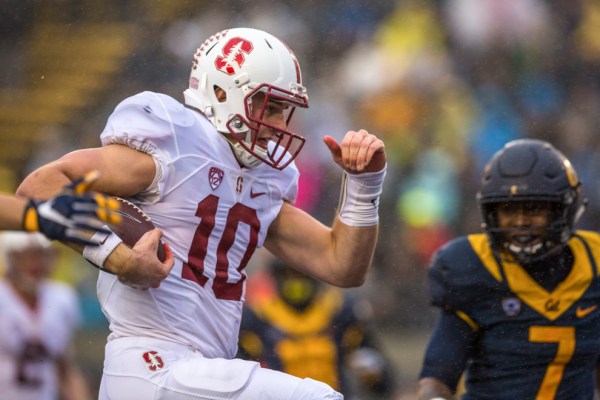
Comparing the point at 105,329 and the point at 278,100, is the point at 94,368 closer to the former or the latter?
the point at 105,329

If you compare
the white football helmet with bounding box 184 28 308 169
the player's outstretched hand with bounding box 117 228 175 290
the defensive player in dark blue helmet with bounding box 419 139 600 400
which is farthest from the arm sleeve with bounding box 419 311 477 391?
the player's outstretched hand with bounding box 117 228 175 290

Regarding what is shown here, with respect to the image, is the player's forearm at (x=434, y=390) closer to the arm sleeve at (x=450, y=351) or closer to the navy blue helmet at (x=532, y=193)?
the arm sleeve at (x=450, y=351)

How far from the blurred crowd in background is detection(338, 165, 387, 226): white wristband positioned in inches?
209

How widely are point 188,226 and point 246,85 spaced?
1.65ft

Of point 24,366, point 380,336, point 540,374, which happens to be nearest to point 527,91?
point 380,336

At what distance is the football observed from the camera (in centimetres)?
328

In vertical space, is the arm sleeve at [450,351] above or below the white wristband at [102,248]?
below

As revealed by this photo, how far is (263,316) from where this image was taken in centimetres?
620

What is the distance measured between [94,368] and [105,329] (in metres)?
0.79

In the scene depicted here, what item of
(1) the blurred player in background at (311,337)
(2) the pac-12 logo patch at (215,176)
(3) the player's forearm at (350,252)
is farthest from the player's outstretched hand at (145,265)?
(1) the blurred player in background at (311,337)

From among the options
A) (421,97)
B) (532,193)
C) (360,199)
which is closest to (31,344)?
(360,199)

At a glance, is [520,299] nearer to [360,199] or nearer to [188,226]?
[360,199]

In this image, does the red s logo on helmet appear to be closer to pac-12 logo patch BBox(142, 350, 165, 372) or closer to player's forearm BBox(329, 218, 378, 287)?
player's forearm BBox(329, 218, 378, 287)

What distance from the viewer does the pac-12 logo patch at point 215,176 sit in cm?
360
